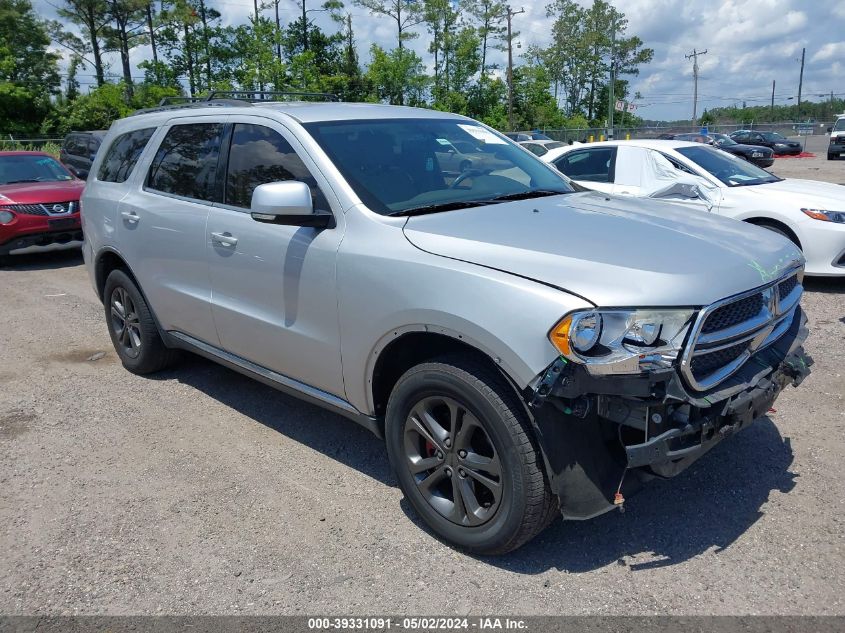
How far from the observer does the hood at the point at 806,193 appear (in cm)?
733

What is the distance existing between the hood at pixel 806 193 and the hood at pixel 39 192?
921 cm

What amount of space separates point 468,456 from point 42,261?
10480 millimetres

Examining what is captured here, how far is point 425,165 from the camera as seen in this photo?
3836 mm

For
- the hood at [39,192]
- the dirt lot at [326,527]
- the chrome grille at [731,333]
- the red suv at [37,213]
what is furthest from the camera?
the hood at [39,192]

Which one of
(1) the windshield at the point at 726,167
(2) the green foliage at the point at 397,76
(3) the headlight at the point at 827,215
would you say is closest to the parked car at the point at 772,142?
(2) the green foliage at the point at 397,76

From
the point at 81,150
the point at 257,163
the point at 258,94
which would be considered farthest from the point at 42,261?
the point at 257,163

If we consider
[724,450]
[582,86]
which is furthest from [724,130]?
[724,450]

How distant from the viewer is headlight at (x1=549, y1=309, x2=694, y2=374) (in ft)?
8.17

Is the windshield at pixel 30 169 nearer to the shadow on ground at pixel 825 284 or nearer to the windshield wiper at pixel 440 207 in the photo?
the windshield wiper at pixel 440 207

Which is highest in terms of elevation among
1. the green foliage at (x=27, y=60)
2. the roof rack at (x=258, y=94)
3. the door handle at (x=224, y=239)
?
the green foliage at (x=27, y=60)

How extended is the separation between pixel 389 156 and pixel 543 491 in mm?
1941

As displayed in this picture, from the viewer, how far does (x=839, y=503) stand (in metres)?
3.37

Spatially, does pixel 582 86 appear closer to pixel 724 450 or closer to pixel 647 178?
pixel 647 178

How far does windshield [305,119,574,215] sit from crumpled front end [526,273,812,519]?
4.37 ft
